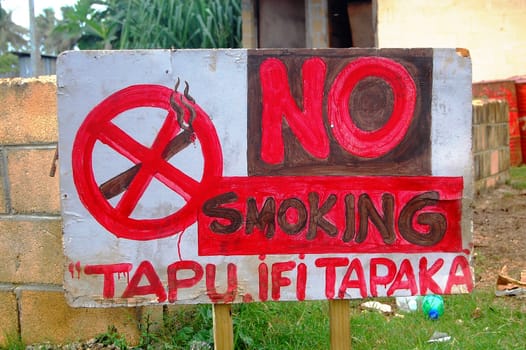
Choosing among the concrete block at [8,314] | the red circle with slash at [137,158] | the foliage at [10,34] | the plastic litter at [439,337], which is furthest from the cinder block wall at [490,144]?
the foliage at [10,34]

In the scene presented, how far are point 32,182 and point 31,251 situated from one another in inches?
12.4

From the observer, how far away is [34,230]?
316 cm

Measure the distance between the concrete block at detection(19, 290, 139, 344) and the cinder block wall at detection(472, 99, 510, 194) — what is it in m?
4.98

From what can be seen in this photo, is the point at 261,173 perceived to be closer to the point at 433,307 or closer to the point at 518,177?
the point at 433,307

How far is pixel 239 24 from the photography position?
479 inches

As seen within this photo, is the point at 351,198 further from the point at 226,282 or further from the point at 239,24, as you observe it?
the point at 239,24

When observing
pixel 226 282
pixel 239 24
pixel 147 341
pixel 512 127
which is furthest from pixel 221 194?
pixel 239 24

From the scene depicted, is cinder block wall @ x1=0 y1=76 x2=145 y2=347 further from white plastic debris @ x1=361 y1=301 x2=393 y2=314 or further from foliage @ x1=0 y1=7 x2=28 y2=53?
foliage @ x1=0 y1=7 x2=28 y2=53

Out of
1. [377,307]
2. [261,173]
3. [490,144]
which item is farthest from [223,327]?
[490,144]

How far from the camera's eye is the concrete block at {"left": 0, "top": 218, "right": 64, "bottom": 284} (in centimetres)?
314

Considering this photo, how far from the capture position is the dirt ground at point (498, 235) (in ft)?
14.8

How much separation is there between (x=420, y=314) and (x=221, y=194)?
1733 mm

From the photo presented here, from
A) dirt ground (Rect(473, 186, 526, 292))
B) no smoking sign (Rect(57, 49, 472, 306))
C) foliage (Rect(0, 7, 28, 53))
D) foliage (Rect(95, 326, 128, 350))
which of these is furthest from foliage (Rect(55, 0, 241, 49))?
foliage (Rect(0, 7, 28, 53))

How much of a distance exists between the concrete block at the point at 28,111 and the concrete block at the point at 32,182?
64 millimetres
